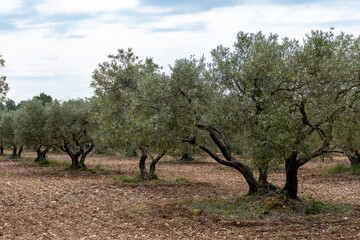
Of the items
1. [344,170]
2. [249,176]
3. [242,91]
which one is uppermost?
[242,91]

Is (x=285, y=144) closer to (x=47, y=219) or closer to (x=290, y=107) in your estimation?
(x=290, y=107)

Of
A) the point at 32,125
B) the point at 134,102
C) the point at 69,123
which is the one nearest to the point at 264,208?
the point at 134,102

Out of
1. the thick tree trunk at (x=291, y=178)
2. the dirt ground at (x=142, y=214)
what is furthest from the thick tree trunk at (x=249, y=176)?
the dirt ground at (x=142, y=214)

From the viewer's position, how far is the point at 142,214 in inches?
595

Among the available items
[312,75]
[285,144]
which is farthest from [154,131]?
[312,75]

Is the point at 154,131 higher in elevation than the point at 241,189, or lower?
higher

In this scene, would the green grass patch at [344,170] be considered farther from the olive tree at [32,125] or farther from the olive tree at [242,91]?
the olive tree at [32,125]

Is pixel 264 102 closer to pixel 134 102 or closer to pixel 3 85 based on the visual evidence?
pixel 134 102

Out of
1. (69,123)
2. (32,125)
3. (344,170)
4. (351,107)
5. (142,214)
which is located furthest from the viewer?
(32,125)

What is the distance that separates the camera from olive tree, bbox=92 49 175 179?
15.0m

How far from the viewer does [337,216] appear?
1350 cm

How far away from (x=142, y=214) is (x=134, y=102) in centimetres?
456

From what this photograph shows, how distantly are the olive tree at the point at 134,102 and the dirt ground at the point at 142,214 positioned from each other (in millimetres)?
2814

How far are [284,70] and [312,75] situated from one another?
962 millimetres
